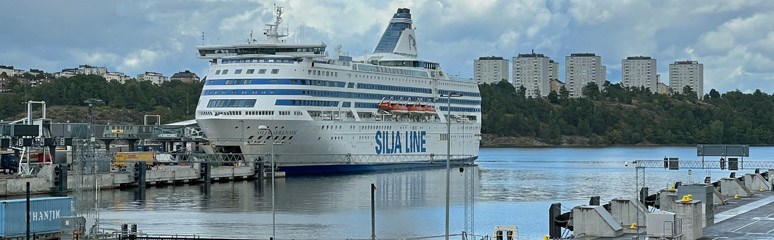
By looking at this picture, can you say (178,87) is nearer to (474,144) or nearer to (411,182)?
(474,144)

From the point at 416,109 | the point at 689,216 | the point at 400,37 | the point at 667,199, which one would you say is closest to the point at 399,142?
the point at 416,109

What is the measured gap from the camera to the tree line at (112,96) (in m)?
157

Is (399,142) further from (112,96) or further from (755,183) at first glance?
(112,96)

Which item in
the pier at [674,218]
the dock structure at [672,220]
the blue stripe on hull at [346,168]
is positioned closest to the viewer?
the dock structure at [672,220]

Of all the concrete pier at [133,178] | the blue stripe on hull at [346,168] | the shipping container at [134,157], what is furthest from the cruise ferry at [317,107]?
the shipping container at [134,157]

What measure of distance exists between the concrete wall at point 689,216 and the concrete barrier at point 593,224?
2.27m

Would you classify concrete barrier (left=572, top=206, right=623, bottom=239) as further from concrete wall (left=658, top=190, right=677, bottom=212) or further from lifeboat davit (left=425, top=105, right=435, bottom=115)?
lifeboat davit (left=425, top=105, right=435, bottom=115)

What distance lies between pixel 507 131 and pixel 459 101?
92584 millimetres

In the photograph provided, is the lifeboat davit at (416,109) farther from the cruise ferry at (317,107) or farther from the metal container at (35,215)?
the metal container at (35,215)

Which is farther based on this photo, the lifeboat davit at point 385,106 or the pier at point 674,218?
the lifeboat davit at point 385,106

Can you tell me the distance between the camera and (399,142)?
9138 centimetres

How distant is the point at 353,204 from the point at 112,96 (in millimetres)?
114491

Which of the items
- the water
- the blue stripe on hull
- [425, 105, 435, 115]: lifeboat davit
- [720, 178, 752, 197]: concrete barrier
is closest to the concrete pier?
the water

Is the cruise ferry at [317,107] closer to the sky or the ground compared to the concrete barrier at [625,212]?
closer to the sky
